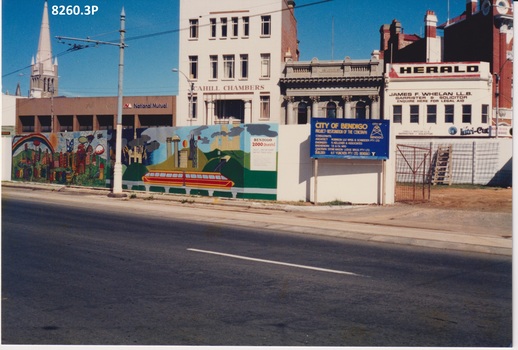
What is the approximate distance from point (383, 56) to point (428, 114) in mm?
18340

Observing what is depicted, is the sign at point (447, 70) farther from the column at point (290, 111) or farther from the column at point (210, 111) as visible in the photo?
the column at point (210, 111)

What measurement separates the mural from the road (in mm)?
8472

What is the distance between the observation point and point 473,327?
534 cm

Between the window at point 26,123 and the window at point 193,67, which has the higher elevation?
the window at point 193,67

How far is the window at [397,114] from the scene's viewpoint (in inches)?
1599

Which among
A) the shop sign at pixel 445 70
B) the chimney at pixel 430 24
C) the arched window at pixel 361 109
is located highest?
the chimney at pixel 430 24

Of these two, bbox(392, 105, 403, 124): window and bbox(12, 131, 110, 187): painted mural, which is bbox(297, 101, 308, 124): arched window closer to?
bbox(392, 105, 403, 124): window

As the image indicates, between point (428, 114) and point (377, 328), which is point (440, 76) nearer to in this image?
point (428, 114)

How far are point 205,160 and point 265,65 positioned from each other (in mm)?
23923

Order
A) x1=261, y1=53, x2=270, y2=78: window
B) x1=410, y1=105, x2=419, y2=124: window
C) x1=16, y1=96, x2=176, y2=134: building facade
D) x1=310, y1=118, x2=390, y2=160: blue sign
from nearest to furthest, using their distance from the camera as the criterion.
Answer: x1=310, y1=118, x2=390, y2=160: blue sign
x1=410, y1=105, x2=419, y2=124: window
x1=261, y1=53, x2=270, y2=78: window
x1=16, y1=96, x2=176, y2=134: building facade

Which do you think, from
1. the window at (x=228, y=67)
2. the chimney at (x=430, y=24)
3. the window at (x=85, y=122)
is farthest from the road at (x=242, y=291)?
the window at (x=85, y=122)

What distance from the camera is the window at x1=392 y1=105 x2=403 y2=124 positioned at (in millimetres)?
40625

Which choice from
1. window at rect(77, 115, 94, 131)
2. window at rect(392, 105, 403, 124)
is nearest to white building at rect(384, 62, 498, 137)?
window at rect(392, 105, 403, 124)

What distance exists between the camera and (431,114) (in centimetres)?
4003
